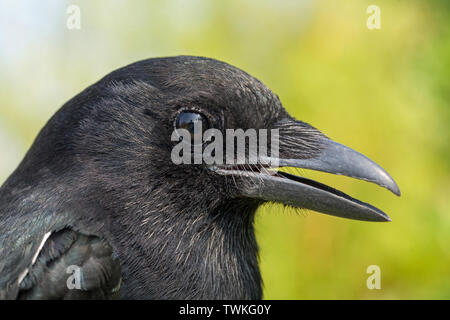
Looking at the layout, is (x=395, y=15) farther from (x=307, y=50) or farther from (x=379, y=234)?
(x=379, y=234)

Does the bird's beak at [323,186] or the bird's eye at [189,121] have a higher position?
the bird's eye at [189,121]

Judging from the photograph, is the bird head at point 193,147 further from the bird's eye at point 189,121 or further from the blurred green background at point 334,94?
the blurred green background at point 334,94

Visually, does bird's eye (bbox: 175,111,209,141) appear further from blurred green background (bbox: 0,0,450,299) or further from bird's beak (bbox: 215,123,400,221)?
blurred green background (bbox: 0,0,450,299)

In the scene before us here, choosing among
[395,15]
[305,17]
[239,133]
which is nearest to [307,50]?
[305,17]

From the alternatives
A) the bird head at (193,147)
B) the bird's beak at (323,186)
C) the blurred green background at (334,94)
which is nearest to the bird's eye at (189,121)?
the bird head at (193,147)

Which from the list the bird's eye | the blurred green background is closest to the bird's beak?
the bird's eye

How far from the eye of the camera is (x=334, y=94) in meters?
7.33

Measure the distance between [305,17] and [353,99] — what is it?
3.96 feet

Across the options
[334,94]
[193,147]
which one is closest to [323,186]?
[193,147]

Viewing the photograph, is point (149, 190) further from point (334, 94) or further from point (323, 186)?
point (334, 94)

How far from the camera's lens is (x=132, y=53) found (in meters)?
→ 7.79

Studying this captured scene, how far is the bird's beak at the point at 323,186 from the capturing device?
10.8 ft

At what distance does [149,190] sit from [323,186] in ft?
3.02

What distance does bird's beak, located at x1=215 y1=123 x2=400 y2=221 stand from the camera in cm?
330
